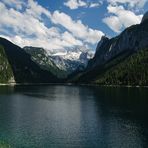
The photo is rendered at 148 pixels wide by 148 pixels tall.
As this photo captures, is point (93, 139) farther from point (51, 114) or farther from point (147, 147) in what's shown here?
point (51, 114)

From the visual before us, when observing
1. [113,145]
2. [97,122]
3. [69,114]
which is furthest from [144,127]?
[69,114]

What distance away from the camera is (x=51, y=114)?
469 ft

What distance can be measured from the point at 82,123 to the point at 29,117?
2540 centimetres

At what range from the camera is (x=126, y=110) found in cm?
15412

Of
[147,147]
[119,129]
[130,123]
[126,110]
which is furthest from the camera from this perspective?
[126,110]

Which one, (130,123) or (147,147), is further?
(130,123)

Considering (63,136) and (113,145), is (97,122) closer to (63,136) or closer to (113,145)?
(63,136)

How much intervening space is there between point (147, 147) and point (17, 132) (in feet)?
134

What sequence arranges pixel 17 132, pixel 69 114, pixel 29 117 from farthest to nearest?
pixel 69 114, pixel 29 117, pixel 17 132

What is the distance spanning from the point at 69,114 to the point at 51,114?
27.2ft

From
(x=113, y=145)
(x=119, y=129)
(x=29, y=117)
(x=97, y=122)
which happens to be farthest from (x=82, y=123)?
(x=113, y=145)

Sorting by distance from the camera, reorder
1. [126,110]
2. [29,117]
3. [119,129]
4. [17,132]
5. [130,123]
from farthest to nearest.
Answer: [126,110] < [29,117] < [130,123] < [119,129] < [17,132]

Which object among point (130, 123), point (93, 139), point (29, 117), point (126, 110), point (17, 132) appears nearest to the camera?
point (93, 139)

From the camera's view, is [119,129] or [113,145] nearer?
[113,145]
